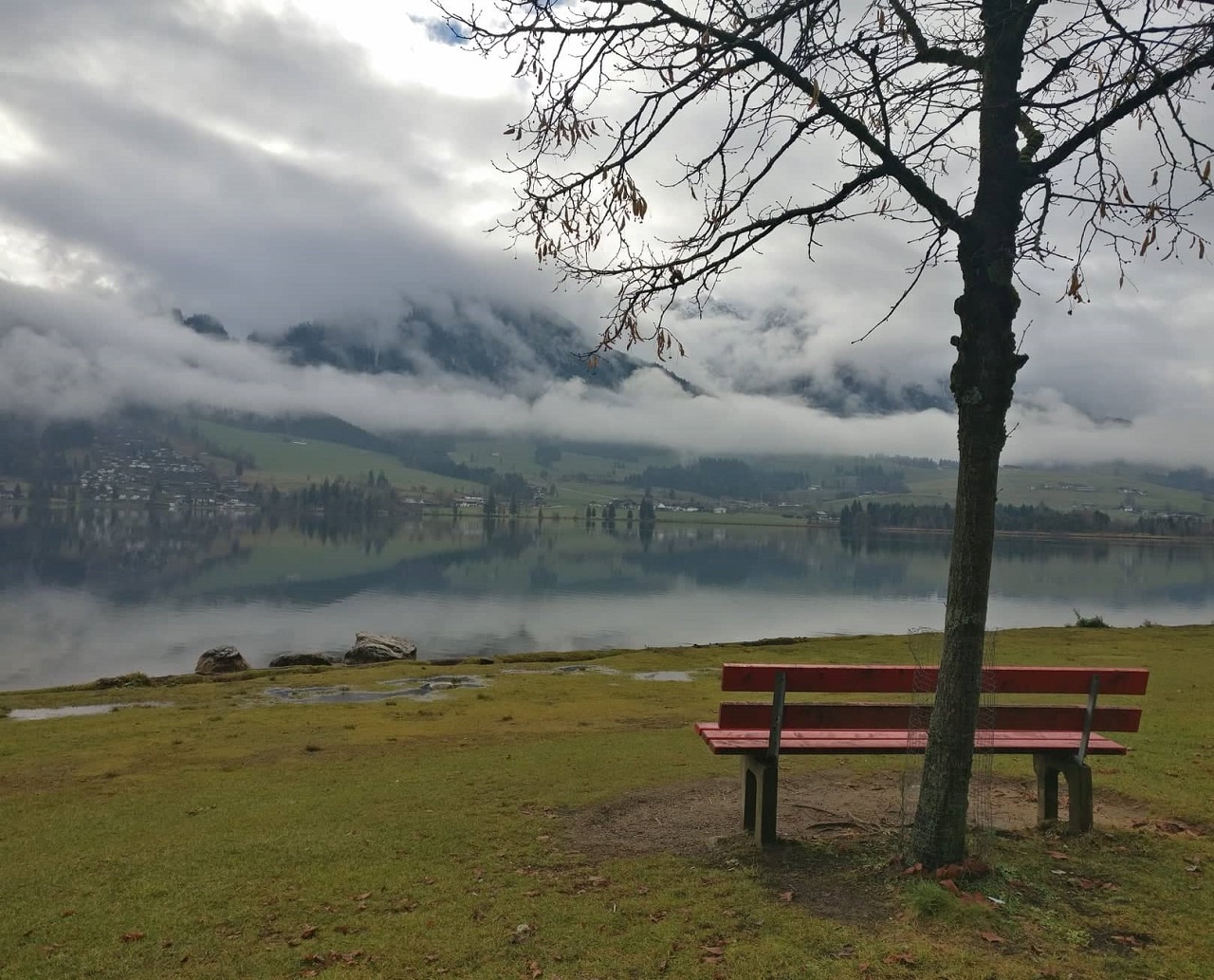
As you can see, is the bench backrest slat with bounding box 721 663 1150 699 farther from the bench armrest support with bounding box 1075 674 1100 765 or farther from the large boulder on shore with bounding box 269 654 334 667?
the large boulder on shore with bounding box 269 654 334 667

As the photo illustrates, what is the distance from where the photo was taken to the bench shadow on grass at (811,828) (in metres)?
6.91

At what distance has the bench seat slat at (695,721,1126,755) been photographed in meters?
8.08

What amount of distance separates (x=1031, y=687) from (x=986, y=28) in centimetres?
597

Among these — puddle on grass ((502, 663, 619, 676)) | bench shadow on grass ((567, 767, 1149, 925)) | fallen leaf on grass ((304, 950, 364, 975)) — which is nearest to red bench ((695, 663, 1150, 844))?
bench shadow on grass ((567, 767, 1149, 925))

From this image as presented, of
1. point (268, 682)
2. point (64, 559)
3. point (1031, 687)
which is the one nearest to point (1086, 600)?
point (268, 682)

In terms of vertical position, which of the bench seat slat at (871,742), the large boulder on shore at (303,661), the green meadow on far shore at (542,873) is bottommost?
the large boulder on shore at (303,661)

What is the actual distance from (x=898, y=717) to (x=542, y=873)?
381 centimetres

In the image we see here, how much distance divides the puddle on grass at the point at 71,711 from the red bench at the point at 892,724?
1956cm

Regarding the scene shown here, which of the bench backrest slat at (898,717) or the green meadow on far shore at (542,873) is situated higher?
the bench backrest slat at (898,717)

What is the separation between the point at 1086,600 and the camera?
86.0 meters

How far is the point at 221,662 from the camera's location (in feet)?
112

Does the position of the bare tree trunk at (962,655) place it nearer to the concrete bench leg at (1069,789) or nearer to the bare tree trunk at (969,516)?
the bare tree trunk at (969,516)

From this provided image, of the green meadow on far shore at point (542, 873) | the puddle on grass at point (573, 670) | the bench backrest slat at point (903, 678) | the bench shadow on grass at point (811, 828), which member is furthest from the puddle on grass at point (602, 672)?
the bench backrest slat at point (903, 678)

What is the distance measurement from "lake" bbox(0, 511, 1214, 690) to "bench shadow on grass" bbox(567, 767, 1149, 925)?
121ft
